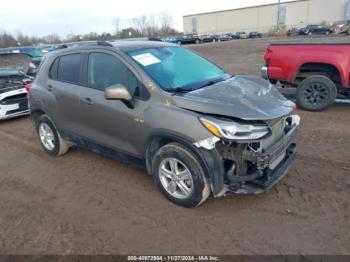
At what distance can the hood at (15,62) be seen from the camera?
30.3 ft

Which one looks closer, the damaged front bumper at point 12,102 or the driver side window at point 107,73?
the driver side window at point 107,73

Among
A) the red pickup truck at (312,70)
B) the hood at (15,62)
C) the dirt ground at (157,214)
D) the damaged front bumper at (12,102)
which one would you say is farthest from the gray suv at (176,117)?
the hood at (15,62)

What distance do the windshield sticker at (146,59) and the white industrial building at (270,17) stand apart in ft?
251

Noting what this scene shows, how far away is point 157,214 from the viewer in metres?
3.33

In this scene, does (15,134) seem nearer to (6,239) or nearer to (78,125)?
(78,125)

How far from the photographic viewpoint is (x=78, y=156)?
5.06m

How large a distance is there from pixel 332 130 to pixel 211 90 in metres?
3.14

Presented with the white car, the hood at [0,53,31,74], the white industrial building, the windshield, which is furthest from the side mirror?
the white industrial building

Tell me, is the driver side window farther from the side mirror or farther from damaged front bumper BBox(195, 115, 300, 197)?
damaged front bumper BBox(195, 115, 300, 197)

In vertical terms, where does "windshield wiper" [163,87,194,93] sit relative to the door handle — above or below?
above

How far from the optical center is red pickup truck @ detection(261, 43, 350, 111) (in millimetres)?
6148

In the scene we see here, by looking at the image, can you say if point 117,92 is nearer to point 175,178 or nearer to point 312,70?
point 175,178

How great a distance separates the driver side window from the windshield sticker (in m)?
0.18

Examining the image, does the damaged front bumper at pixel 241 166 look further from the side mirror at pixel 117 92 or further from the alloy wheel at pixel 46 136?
the alloy wheel at pixel 46 136
